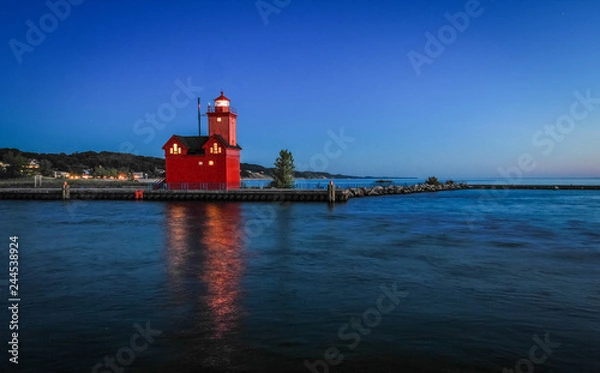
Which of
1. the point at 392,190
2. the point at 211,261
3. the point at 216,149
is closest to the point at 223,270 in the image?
the point at 211,261

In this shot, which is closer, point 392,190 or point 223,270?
point 223,270

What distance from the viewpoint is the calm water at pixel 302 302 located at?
312 inches

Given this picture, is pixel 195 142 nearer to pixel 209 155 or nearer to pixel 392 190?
pixel 209 155

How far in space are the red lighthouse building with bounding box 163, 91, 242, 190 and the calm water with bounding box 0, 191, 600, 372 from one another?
27090 mm

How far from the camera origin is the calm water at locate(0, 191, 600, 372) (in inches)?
312

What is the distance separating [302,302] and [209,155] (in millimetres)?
41720

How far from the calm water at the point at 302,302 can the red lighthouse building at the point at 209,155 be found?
88.9ft

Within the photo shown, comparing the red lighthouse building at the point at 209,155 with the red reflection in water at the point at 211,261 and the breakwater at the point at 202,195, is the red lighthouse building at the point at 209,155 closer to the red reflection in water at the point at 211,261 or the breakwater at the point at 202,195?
the breakwater at the point at 202,195

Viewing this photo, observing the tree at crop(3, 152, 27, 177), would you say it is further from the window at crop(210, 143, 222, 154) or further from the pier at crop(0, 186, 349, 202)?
the window at crop(210, 143, 222, 154)

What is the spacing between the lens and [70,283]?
530 inches

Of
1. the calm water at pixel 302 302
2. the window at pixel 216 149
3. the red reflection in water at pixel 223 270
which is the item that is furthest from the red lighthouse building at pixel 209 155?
the calm water at pixel 302 302

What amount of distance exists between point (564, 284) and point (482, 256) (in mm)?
5236

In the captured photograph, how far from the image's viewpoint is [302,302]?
11.5 m

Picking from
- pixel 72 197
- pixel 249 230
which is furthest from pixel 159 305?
pixel 72 197
